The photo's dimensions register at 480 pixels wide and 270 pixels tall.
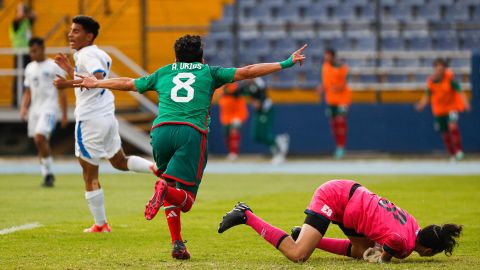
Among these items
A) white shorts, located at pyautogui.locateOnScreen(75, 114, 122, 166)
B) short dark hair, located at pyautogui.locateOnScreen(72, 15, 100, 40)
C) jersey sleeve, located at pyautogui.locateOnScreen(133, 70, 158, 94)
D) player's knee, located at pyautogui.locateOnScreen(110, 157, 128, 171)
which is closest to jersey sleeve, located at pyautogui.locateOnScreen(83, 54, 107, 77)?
short dark hair, located at pyautogui.locateOnScreen(72, 15, 100, 40)

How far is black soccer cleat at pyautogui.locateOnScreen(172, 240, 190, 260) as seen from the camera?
327 inches

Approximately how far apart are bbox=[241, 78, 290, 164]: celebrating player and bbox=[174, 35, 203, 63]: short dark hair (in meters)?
15.1

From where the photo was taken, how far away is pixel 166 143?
831 cm

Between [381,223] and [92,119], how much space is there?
408 centimetres

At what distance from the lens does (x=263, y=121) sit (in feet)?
77.7

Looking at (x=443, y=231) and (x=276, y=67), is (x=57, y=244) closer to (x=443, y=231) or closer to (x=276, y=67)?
(x=276, y=67)

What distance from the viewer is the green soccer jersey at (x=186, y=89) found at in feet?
27.4

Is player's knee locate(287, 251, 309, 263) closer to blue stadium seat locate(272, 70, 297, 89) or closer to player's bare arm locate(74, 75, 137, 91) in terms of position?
player's bare arm locate(74, 75, 137, 91)

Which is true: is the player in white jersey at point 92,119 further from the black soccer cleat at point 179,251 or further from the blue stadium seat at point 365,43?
the blue stadium seat at point 365,43

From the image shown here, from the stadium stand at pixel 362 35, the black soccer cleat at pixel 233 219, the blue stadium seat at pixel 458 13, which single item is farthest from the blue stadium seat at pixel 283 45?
the black soccer cleat at pixel 233 219

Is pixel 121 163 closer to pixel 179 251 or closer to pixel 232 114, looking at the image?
pixel 179 251

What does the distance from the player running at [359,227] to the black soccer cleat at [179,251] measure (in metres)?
0.58

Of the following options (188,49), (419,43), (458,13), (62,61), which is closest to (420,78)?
(419,43)

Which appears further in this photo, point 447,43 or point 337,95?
point 447,43
